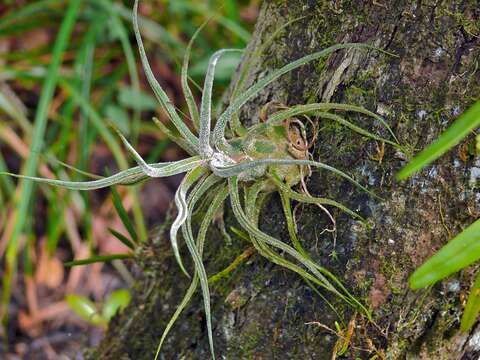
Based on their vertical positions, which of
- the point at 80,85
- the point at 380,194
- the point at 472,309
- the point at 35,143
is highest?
the point at 380,194

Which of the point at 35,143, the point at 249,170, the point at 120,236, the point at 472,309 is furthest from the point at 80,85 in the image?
the point at 472,309

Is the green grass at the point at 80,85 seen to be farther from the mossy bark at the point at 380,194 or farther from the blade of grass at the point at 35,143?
the mossy bark at the point at 380,194

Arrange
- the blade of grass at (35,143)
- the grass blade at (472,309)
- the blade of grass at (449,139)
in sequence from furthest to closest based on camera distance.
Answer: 1. the blade of grass at (35,143)
2. the grass blade at (472,309)
3. the blade of grass at (449,139)

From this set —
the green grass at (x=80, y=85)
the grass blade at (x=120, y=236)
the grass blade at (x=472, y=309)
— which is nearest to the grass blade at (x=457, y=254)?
the grass blade at (x=472, y=309)

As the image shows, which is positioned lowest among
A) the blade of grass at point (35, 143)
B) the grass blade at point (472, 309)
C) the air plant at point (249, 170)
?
the blade of grass at point (35, 143)

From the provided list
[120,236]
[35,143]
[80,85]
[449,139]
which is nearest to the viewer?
[449,139]

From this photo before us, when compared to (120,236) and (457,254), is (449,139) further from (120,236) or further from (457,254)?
(120,236)
